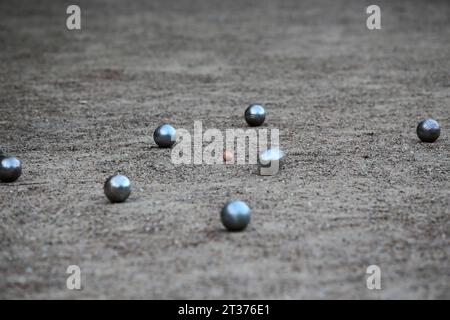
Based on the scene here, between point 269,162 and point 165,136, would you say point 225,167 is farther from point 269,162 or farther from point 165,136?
point 165,136

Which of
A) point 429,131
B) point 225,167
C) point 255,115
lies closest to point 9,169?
point 225,167

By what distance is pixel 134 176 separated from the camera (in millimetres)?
8578

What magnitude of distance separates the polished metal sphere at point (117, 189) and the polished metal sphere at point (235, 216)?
133cm

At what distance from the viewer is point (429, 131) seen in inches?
382

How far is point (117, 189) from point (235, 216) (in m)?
1.51

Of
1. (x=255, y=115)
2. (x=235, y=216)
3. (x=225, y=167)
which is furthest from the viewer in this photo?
(x=255, y=115)

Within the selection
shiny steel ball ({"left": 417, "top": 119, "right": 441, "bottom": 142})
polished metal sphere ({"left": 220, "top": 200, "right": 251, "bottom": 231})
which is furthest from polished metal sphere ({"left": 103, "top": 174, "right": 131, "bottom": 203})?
shiny steel ball ({"left": 417, "top": 119, "right": 441, "bottom": 142})

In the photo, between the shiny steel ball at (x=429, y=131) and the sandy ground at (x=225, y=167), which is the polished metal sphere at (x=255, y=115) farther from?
the shiny steel ball at (x=429, y=131)

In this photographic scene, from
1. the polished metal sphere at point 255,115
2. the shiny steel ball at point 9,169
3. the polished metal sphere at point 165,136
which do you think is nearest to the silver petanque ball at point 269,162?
the polished metal sphere at point 165,136

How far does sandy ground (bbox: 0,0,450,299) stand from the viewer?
597 cm

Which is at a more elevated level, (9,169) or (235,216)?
(9,169)

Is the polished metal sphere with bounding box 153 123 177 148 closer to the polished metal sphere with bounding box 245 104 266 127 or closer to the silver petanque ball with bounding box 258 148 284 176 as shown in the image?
the polished metal sphere with bounding box 245 104 266 127

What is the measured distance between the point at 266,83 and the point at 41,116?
4.47 metres
